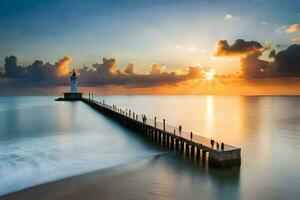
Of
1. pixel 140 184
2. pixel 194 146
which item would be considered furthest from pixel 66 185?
pixel 194 146

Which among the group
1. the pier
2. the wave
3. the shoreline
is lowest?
the wave

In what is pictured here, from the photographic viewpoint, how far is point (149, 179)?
2042cm

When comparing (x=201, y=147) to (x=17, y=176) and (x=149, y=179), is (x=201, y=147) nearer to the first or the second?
(x=149, y=179)

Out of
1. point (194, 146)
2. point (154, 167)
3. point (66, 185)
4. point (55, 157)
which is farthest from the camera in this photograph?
point (55, 157)

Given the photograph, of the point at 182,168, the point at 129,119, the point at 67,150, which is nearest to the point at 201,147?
the point at 182,168

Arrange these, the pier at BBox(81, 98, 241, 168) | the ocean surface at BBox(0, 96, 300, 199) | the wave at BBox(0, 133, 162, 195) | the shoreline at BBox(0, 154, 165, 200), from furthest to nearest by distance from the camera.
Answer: the pier at BBox(81, 98, 241, 168)
the wave at BBox(0, 133, 162, 195)
the ocean surface at BBox(0, 96, 300, 199)
the shoreline at BBox(0, 154, 165, 200)

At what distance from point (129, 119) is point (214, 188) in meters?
31.4

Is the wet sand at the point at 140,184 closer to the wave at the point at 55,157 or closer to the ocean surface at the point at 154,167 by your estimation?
the ocean surface at the point at 154,167

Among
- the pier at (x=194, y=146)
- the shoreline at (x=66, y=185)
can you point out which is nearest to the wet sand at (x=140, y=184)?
the shoreline at (x=66, y=185)

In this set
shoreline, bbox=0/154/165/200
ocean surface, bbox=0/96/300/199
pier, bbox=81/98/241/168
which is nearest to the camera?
shoreline, bbox=0/154/165/200

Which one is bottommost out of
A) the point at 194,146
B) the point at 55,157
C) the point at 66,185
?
the point at 55,157

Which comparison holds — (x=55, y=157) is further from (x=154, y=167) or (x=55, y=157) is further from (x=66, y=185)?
(x=154, y=167)

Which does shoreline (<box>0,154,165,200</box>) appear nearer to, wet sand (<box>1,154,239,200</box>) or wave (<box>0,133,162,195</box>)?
wet sand (<box>1,154,239,200</box>)

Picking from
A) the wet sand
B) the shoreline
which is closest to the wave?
the shoreline
